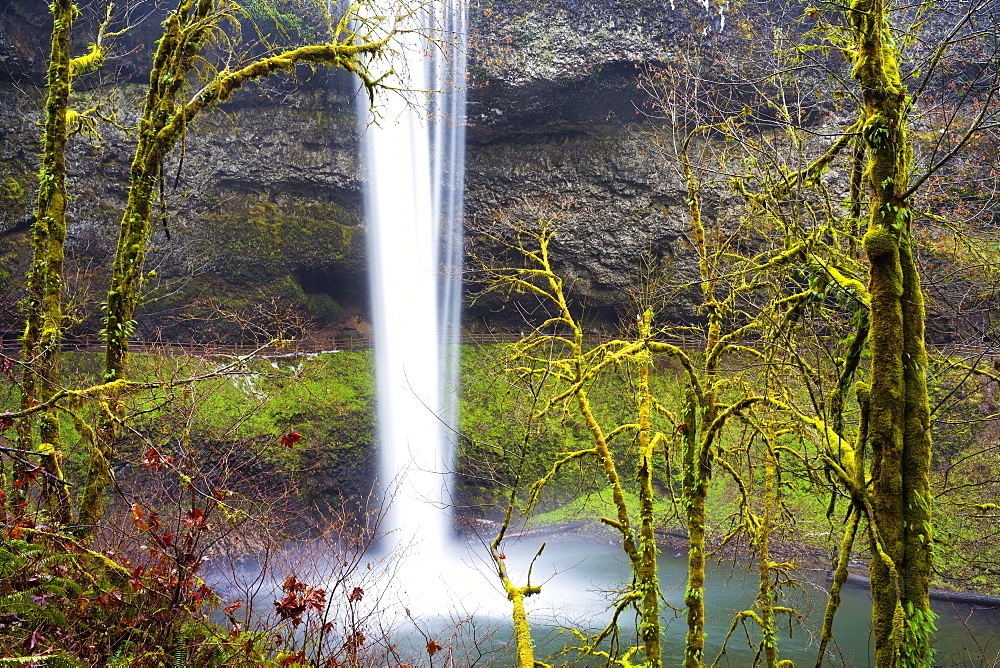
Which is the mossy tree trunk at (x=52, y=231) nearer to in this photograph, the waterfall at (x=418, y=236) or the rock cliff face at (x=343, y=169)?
the rock cliff face at (x=343, y=169)

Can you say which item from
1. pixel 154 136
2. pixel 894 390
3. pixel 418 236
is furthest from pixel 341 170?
pixel 894 390

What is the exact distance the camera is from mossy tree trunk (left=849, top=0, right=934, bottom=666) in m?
2.94

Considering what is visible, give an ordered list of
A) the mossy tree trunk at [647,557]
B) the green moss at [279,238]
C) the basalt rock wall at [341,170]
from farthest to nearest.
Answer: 1. the green moss at [279,238]
2. the basalt rock wall at [341,170]
3. the mossy tree trunk at [647,557]

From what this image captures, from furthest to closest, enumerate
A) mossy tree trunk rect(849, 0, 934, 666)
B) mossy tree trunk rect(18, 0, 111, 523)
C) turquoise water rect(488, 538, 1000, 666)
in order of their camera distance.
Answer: turquoise water rect(488, 538, 1000, 666), mossy tree trunk rect(18, 0, 111, 523), mossy tree trunk rect(849, 0, 934, 666)

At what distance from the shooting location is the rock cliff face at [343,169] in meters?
16.2

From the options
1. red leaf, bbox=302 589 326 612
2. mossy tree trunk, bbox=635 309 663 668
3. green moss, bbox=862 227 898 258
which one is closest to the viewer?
green moss, bbox=862 227 898 258

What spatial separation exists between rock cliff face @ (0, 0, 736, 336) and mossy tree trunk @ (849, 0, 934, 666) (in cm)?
1275

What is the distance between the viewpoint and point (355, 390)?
17.0m

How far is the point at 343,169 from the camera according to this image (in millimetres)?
18312

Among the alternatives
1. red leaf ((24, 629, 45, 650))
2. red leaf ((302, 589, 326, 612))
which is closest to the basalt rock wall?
red leaf ((302, 589, 326, 612))

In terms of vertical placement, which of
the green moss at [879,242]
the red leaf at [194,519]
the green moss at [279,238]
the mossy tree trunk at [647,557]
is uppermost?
the green moss at [279,238]

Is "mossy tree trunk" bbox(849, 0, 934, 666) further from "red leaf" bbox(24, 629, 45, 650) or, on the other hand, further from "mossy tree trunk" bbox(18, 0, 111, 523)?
"mossy tree trunk" bbox(18, 0, 111, 523)

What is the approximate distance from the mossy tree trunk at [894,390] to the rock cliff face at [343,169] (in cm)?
1275

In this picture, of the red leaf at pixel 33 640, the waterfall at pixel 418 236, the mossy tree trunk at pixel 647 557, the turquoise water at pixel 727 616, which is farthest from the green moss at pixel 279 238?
the red leaf at pixel 33 640
